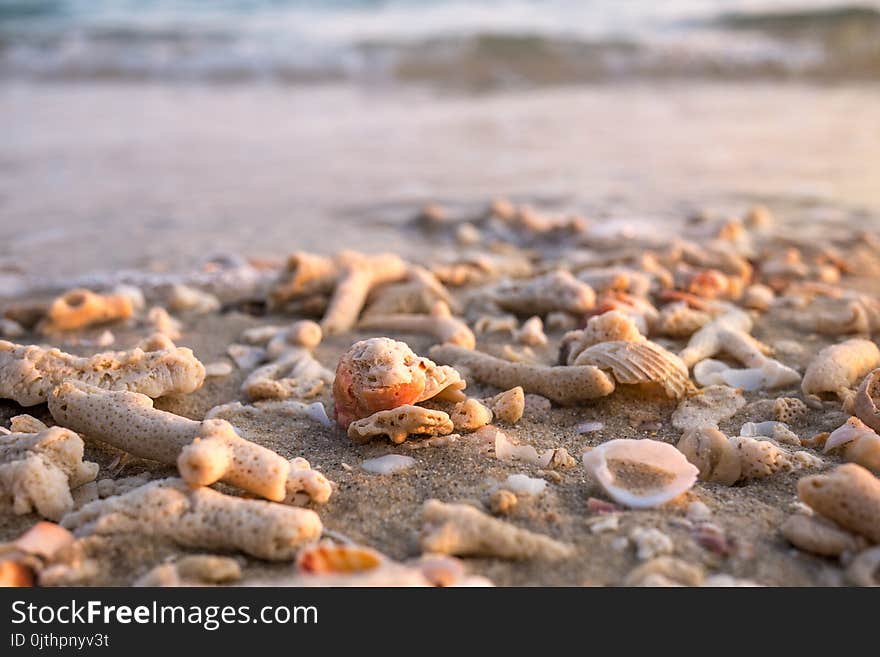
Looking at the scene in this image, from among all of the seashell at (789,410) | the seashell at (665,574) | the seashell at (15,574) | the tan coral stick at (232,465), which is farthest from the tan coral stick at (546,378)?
the seashell at (15,574)

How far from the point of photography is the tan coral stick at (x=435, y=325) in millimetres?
3258

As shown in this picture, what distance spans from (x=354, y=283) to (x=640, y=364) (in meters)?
1.47

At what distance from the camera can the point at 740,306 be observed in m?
3.79

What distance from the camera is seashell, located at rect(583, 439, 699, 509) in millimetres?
2064

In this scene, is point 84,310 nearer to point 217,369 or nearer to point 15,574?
point 217,369

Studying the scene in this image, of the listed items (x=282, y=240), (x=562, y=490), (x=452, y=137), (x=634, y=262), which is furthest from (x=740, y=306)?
(x=452, y=137)

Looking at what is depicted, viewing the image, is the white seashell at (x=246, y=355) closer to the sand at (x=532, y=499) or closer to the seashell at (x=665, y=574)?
the sand at (x=532, y=499)

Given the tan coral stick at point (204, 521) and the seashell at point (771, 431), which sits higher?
the tan coral stick at point (204, 521)

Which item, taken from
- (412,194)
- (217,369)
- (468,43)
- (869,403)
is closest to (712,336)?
(869,403)

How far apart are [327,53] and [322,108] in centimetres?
345

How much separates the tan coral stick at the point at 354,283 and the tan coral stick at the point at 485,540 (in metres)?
1.74

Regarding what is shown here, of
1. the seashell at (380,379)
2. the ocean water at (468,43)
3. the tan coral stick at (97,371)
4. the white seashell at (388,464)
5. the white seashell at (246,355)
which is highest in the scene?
the ocean water at (468,43)

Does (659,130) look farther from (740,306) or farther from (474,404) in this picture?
(474,404)

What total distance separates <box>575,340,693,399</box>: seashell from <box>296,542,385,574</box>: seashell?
1.18 metres
